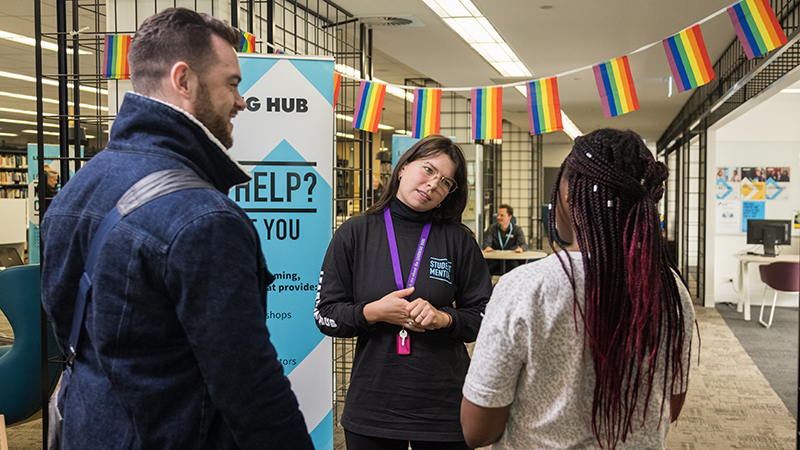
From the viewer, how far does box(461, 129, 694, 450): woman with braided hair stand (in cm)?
109

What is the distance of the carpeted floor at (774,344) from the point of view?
544cm

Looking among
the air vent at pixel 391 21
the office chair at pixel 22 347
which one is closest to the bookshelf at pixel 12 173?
the air vent at pixel 391 21

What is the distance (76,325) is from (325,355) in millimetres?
1564

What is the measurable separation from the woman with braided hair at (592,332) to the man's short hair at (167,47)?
2.20ft

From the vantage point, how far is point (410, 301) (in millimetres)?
1865

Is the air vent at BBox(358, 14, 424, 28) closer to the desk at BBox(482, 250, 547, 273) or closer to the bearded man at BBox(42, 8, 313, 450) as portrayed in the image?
the desk at BBox(482, 250, 547, 273)

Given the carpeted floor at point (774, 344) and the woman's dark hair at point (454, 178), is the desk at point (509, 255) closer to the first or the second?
the carpeted floor at point (774, 344)

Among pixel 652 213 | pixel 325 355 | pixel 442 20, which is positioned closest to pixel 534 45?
pixel 442 20

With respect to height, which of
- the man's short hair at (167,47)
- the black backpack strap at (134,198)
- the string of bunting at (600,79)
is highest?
the string of bunting at (600,79)

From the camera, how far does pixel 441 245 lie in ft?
6.42

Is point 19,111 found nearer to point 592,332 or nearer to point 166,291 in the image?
point 166,291

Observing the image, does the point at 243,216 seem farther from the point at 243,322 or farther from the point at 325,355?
the point at 325,355

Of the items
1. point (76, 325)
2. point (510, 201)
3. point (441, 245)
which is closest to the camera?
point (76, 325)

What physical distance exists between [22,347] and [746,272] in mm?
8355
